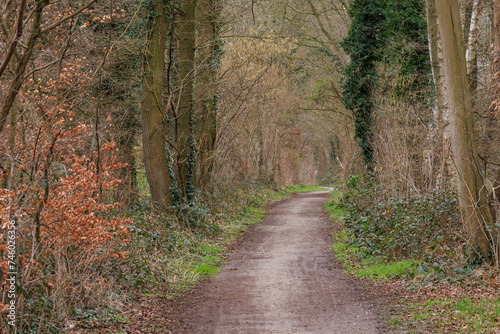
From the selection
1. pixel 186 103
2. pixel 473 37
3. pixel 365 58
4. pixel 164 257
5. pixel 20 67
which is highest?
pixel 365 58

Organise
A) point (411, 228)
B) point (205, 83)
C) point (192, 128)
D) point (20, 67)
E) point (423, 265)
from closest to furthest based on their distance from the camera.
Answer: point (20, 67), point (423, 265), point (411, 228), point (192, 128), point (205, 83)

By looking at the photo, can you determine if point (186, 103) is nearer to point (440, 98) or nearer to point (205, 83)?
point (205, 83)

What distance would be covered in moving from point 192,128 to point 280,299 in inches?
321

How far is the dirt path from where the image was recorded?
23.4 ft

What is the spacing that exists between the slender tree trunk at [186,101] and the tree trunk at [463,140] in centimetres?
785

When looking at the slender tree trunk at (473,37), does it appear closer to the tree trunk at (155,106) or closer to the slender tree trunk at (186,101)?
the slender tree trunk at (186,101)

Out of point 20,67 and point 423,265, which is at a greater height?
point 20,67

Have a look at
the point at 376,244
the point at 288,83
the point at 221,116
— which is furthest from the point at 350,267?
the point at 288,83

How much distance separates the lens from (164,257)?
11039 mm

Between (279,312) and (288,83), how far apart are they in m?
23.9

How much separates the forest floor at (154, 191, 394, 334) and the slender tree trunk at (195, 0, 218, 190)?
13.3 ft

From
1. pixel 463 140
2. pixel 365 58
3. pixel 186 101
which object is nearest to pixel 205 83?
pixel 186 101

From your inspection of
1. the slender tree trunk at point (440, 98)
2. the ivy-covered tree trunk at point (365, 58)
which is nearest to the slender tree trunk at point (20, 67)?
the slender tree trunk at point (440, 98)

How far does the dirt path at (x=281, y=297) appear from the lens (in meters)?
7.14
